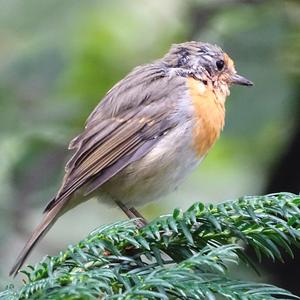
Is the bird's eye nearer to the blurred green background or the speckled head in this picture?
the speckled head

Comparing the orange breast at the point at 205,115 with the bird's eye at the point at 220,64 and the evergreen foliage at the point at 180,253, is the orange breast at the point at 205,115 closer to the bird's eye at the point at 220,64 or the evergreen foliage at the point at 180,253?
the bird's eye at the point at 220,64

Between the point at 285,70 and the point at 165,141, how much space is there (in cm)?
102

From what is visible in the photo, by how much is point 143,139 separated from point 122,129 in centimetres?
12

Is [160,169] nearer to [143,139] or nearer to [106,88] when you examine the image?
[143,139]

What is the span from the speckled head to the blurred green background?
14.0 inches

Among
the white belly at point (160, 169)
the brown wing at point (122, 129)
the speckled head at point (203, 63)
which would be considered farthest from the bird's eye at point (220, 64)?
the white belly at point (160, 169)

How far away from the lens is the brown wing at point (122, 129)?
4.35 m

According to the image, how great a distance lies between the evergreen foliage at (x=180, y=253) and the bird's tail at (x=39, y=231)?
78cm

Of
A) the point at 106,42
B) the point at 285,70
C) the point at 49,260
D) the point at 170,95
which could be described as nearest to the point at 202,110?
the point at 170,95

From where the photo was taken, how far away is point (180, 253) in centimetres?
311

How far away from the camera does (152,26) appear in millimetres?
6078

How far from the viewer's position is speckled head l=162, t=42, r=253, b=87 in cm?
484

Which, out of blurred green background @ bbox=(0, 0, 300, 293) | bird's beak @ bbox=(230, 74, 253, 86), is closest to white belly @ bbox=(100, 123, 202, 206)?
bird's beak @ bbox=(230, 74, 253, 86)

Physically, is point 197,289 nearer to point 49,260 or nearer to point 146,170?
point 49,260
